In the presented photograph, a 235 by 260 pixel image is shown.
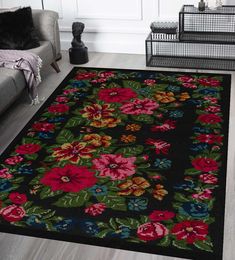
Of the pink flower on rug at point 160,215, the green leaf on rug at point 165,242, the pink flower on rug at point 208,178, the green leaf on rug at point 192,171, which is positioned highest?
the green leaf on rug at point 192,171

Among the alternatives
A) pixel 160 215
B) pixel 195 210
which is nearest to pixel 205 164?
pixel 195 210

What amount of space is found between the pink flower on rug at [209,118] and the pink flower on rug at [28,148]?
49.0 inches

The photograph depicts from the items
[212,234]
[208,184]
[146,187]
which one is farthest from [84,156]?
[212,234]

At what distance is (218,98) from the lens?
398cm

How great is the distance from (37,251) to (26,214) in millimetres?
318

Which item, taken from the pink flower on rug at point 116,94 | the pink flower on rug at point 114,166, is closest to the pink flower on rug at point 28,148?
the pink flower on rug at point 114,166

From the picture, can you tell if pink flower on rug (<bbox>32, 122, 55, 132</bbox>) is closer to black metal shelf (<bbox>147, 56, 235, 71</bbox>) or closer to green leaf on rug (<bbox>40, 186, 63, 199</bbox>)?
green leaf on rug (<bbox>40, 186, 63, 199</bbox>)

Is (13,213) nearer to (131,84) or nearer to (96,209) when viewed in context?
(96,209)

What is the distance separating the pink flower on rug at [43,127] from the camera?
3666 mm

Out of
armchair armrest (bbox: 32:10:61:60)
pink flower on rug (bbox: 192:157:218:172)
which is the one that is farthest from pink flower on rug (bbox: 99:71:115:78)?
pink flower on rug (bbox: 192:157:218:172)

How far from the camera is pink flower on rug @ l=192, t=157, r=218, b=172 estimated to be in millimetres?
3096

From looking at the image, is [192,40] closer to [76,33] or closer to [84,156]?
[76,33]

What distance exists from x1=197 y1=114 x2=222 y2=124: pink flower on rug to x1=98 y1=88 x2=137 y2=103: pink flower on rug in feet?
2.21

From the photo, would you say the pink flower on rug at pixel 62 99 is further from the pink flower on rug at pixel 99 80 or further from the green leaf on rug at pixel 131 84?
the green leaf on rug at pixel 131 84
